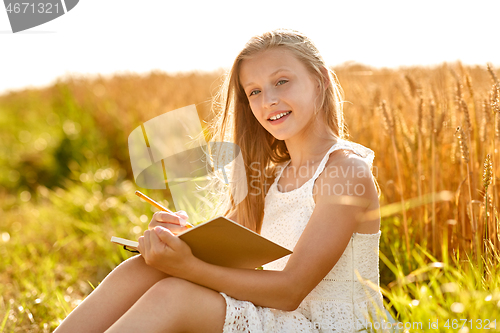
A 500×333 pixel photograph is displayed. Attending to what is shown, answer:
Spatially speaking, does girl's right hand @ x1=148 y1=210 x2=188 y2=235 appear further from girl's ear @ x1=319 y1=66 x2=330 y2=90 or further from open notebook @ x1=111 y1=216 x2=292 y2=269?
girl's ear @ x1=319 y1=66 x2=330 y2=90

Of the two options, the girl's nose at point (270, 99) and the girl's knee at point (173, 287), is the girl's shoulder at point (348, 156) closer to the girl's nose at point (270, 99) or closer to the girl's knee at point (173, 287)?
the girl's nose at point (270, 99)

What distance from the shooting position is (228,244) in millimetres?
1233

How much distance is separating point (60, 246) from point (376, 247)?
2416mm

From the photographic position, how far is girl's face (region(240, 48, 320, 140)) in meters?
1.57

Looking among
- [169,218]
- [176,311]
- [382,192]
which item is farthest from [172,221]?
[382,192]

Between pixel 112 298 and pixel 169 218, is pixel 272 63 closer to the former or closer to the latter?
pixel 169 218

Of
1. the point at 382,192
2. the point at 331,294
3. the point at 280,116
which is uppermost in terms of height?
the point at 280,116

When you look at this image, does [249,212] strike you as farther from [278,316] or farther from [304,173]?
[278,316]

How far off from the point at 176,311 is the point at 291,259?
36 centimetres

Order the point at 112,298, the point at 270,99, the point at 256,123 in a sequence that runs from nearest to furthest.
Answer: the point at 112,298, the point at 270,99, the point at 256,123

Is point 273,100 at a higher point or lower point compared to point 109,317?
higher

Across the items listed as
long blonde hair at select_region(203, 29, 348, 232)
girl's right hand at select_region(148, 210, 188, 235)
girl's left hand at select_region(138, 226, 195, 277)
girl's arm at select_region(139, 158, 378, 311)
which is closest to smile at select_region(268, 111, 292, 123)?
long blonde hair at select_region(203, 29, 348, 232)

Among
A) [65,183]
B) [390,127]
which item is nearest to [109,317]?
[390,127]

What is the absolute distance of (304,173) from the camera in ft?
5.36
